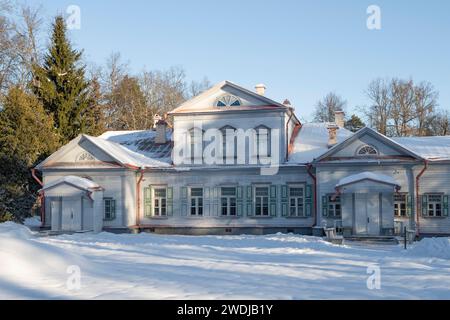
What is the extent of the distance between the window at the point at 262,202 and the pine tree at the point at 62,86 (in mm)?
16511

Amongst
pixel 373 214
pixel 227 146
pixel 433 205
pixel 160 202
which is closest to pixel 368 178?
pixel 373 214

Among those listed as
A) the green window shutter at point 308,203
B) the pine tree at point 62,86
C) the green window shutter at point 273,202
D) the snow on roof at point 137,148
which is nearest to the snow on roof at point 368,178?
the green window shutter at point 308,203

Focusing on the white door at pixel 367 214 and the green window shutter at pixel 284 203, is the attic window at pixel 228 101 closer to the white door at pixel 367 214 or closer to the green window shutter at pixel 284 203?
the green window shutter at pixel 284 203

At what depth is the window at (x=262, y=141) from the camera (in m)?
23.9

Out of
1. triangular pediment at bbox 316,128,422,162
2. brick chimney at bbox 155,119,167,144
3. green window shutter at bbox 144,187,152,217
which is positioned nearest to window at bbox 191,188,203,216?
green window shutter at bbox 144,187,152,217

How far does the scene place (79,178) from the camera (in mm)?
23719

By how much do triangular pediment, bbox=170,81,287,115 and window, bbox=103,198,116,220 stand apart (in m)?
5.11

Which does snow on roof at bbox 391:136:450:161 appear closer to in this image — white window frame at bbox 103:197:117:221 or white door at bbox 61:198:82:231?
white window frame at bbox 103:197:117:221

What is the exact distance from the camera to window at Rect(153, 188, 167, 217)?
81.0 feet

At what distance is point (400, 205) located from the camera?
21859mm

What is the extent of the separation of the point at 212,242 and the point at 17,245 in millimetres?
8960
